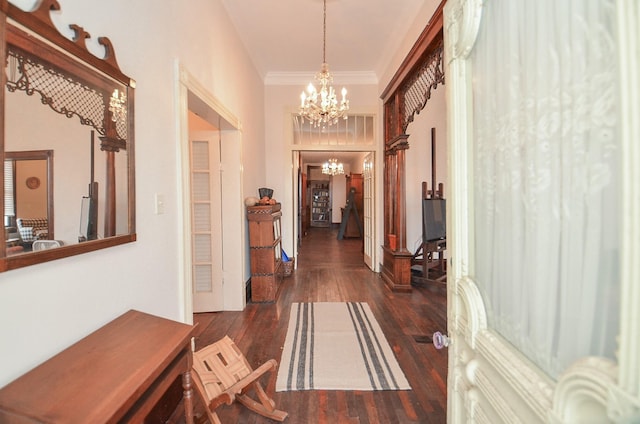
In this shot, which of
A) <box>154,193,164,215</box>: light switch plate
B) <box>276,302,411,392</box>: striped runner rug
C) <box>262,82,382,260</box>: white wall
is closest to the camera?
<box>154,193,164,215</box>: light switch plate

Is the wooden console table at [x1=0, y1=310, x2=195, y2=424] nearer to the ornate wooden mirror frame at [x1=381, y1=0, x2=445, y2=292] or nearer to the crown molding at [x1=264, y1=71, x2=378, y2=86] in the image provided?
the ornate wooden mirror frame at [x1=381, y1=0, x2=445, y2=292]

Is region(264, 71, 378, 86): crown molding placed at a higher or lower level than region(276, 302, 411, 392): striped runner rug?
higher

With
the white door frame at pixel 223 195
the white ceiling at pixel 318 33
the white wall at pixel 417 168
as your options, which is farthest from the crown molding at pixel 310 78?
the white door frame at pixel 223 195

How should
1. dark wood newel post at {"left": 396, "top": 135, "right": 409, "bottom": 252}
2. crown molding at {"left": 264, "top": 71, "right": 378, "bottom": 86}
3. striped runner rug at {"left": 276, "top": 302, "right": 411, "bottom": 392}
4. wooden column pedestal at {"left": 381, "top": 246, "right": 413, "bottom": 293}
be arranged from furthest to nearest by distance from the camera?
1. crown molding at {"left": 264, "top": 71, "right": 378, "bottom": 86}
2. dark wood newel post at {"left": 396, "top": 135, "right": 409, "bottom": 252}
3. wooden column pedestal at {"left": 381, "top": 246, "right": 413, "bottom": 293}
4. striped runner rug at {"left": 276, "top": 302, "right": 411, "bottom": 392}

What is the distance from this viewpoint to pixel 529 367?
687mm

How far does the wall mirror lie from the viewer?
2.87 feet

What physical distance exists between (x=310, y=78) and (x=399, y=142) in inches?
80.6

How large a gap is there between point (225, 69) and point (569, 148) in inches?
126

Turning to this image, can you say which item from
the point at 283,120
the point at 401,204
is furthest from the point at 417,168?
the point at 283,120

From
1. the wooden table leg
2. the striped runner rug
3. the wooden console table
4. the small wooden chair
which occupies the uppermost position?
the wooden console table

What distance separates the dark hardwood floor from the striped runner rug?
73 millimetres

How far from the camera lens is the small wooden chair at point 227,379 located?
158cm

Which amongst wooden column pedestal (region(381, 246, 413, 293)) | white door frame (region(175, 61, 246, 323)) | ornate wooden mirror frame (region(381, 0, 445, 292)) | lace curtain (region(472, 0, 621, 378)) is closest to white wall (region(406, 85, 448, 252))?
A: ornate wooden mirror frame (region(381, 0, 445, 292))

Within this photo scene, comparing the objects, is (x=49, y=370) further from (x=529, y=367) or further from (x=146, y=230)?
(x=529, y=367)
